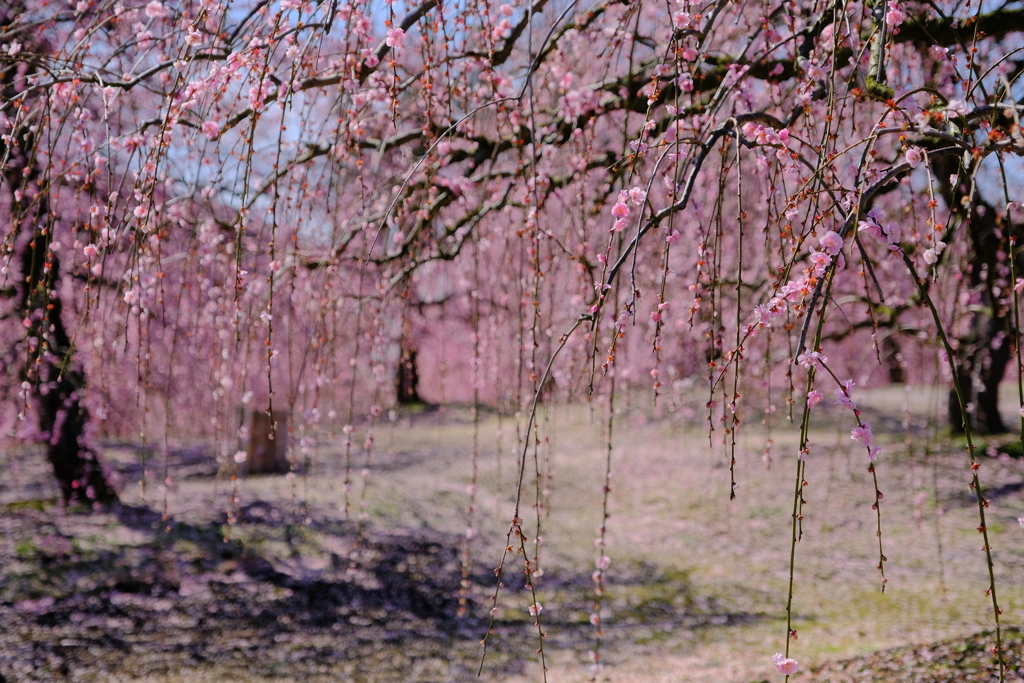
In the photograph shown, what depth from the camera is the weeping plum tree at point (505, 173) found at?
71.3 inches

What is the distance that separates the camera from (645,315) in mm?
6527

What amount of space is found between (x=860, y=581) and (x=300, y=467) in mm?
6123

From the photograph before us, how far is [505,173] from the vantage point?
319cm

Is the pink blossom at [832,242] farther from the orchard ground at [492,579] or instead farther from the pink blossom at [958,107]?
the orchard ground at [492,579]

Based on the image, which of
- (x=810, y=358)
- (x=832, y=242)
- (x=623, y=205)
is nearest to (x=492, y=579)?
(x=623, y=205)

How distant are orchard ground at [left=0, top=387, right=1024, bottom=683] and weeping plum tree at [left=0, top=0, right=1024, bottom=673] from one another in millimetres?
717

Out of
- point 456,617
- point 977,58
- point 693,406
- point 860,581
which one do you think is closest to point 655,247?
point 977,58

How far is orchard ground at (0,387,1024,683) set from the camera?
3688mm

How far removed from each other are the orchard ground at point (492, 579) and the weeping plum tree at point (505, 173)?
2.35ft

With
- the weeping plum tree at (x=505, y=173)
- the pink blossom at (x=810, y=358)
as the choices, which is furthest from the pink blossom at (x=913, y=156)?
the pink blossom at (x=810, y=358)

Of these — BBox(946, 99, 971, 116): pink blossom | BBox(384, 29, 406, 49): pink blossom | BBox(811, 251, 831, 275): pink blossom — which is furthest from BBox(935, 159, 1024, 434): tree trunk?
BBox(384, 29, 406, 49): pink blossom

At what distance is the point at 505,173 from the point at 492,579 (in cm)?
328

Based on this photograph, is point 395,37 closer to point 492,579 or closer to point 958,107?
point 958,107

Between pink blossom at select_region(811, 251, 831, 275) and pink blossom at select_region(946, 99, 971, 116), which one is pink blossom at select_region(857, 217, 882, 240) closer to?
pink blossom at select_region(811, 251, 831, 275)
